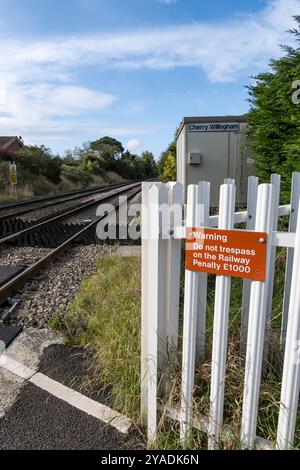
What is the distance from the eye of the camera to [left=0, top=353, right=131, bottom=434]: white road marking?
2424mm

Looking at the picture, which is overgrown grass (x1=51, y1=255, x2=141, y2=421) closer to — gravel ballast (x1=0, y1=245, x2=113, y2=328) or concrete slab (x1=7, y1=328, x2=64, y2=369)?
concrete slab (x1=7, y1=328, x2=64, y2=369)

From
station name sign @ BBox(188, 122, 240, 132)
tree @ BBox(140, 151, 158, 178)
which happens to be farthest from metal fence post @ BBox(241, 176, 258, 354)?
tree @ BBox(140, 151, 158, 178)

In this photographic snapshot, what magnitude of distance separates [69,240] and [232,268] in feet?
23.3

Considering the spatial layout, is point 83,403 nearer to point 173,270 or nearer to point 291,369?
point 173,270

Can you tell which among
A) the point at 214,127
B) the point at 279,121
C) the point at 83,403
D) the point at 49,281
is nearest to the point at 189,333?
the point at 83,403

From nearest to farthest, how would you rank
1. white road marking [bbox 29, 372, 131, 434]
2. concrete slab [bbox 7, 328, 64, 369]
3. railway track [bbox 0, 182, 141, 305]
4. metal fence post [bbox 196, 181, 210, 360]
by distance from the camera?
metal fence post [bbox 196, 181, 210, 360] < white road marking [bbox 29, 372, 131, 434] < concrete slab [bbox 7, 328, 64, 369] < railway track [bbox 0, 182, 141, 305]

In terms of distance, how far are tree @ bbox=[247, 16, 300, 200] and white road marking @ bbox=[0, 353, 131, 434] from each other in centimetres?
430

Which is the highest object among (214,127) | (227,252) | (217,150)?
(214,127)

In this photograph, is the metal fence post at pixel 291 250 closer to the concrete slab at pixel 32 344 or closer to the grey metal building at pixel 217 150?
the concrete slab at pixel 32 344

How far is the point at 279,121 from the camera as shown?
21.0ft

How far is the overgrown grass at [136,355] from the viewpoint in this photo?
2.20 meters

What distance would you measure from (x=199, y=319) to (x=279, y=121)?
5164 mm
